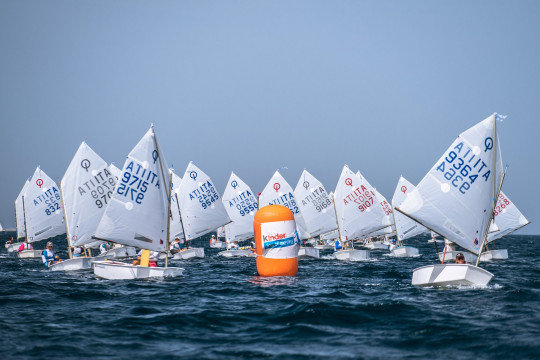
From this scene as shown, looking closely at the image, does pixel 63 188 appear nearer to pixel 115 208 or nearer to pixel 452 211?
pixel 115 208

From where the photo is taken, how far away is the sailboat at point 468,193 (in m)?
22.8

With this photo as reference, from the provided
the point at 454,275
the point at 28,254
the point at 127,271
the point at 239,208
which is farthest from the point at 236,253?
the point at 454,275

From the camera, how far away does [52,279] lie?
1019 inches

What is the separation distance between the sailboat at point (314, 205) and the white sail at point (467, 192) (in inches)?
1297

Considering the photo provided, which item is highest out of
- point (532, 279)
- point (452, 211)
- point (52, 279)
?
point (452, 211)

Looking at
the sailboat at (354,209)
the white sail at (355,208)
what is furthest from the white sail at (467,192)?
the white sail at (355,208)

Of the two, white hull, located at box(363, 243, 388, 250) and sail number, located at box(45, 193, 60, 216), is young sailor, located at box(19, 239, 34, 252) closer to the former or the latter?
sail number, located at box(45, 193, 60, 216)

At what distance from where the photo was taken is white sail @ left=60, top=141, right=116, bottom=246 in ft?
109

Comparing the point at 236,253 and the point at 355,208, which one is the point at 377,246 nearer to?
the point at 355,208

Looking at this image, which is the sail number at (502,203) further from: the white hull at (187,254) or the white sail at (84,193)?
the white sail at (84,193)

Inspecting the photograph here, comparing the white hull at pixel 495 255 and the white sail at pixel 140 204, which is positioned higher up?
the white sail at pixel 140 204

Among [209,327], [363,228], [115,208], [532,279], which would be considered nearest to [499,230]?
[363,228]

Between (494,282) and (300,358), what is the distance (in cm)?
1565

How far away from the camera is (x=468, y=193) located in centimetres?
2284
